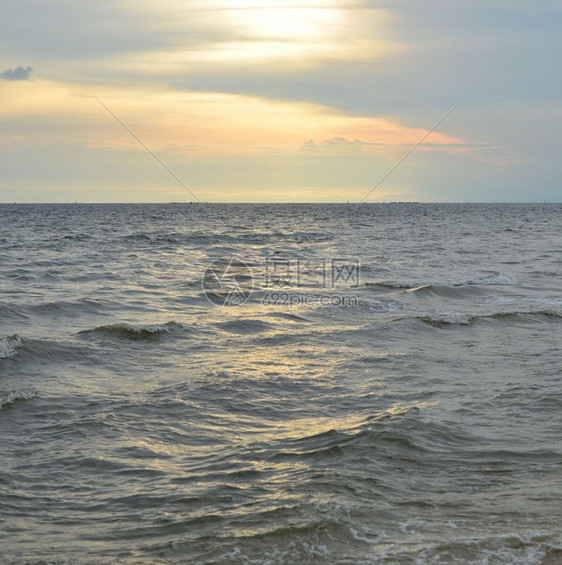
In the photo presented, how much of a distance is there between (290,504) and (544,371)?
6.27 meters

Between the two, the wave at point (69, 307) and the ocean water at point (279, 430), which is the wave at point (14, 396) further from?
the wave at point (69, 307)

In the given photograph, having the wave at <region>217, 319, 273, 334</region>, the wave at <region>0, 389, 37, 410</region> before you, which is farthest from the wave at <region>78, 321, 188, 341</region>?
the wave at <region>0, 389, 37, 410</region>

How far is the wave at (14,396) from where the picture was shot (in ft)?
28.6

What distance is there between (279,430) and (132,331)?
6347mm

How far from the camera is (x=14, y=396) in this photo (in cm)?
889

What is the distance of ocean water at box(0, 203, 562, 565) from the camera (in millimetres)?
5191

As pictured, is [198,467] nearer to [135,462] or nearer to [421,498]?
[135,462]

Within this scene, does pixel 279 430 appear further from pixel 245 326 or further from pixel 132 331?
pixel 245 326

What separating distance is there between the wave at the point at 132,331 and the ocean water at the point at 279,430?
51mm

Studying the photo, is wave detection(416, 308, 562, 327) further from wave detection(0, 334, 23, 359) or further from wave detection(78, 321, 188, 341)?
wave detection(0, 334, 23, 359)

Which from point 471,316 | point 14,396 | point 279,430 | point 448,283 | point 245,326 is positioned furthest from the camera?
point 448,283

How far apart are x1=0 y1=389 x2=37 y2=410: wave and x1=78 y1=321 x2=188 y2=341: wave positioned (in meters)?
3.94

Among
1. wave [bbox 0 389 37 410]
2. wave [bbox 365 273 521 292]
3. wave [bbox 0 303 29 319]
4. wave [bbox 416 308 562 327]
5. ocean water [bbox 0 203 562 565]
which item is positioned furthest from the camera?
wave [bbox 365 273 521 292]

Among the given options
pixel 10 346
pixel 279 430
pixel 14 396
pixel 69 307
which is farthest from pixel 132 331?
pixel 279 430
